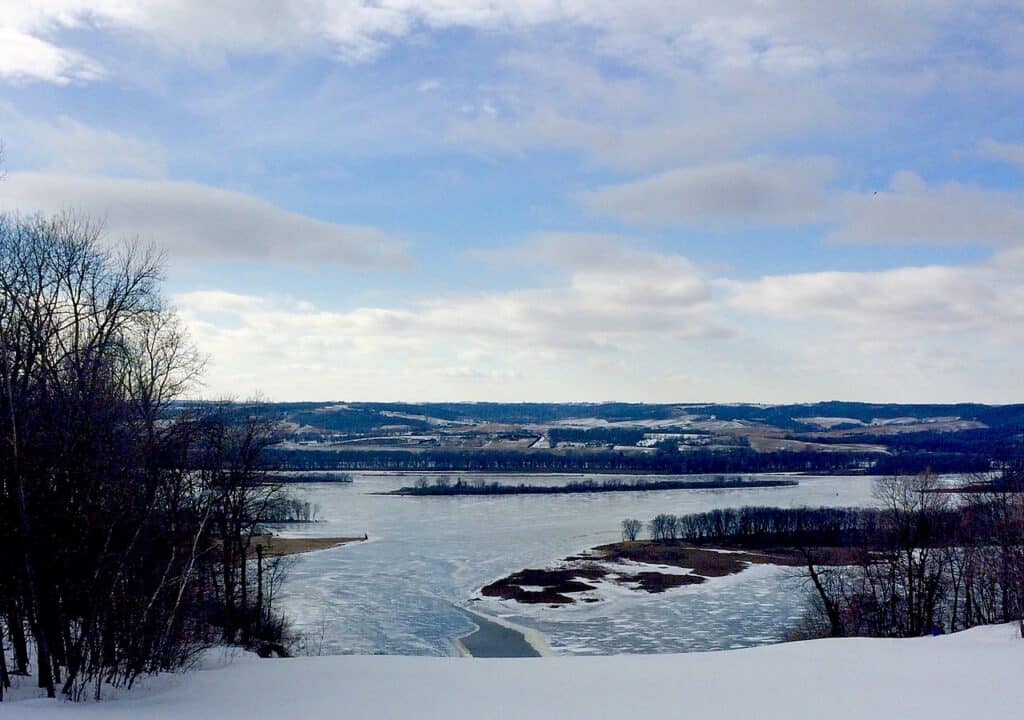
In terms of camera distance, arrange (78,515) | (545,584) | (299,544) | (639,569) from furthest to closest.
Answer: (299,544), (639,569), (545,584), (78,515)

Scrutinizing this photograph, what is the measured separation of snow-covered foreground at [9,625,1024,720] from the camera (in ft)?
17.8

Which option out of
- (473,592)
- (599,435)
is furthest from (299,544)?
(599,435)

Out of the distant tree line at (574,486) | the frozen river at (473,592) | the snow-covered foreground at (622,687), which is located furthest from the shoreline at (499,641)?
the distant tree line at (574,486)

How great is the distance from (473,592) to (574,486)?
4094 centimetres

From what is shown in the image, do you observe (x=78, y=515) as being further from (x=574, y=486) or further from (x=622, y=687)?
(x=574, y=486)

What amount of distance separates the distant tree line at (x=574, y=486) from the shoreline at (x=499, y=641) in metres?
37.8

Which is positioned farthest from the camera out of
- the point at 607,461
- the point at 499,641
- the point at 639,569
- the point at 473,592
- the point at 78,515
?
the point at 607,461

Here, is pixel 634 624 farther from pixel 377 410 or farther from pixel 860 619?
pixel 377 410

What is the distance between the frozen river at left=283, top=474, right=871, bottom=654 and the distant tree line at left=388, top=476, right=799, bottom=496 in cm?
1168

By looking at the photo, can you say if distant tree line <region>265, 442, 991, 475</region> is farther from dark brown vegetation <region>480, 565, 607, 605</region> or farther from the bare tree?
dark brown vegetation <region>480, 565, 607, 605</region>

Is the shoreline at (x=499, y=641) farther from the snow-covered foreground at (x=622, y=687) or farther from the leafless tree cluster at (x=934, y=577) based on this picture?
the snow-covered foreground at (x=622, y=687)

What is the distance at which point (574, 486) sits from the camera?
63.7m

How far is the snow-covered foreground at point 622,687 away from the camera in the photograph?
543 centimetres

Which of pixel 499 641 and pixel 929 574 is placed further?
pixel 499 641
